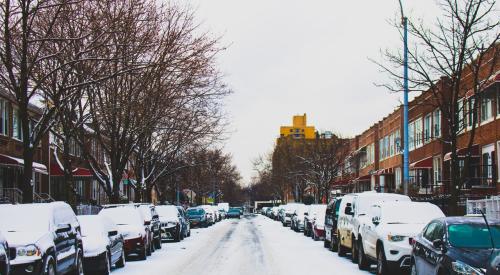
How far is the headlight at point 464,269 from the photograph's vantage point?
10349 millimetres

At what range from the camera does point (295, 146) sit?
289 ft

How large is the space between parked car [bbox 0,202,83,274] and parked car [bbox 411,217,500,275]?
6.57m

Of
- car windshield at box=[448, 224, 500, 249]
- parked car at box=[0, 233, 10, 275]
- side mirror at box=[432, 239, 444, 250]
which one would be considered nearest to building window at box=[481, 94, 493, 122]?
car windshield at box=[448, 224, 500, 249]

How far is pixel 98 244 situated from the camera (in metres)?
16.8

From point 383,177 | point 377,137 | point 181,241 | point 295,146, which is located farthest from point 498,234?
point 295,146

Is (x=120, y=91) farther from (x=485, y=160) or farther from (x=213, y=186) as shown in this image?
(x=213, y=186)

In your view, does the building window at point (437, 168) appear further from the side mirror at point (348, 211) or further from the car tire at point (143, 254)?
Result: the car tire at point (143, 254)

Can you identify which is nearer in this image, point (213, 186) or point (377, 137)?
point (377, 137)

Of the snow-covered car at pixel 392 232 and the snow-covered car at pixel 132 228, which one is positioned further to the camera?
the snow-covered car at pixel 132 228

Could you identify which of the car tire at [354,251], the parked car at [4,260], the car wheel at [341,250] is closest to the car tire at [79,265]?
the parked car at [4,260]

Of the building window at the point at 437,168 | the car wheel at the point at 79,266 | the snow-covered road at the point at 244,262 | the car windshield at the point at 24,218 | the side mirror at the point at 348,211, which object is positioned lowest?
the snow-covered road at the point at 244,262

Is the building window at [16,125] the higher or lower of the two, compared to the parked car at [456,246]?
higher

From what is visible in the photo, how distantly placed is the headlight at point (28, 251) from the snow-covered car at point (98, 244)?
162 inches

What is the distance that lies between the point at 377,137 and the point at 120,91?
124 feet
